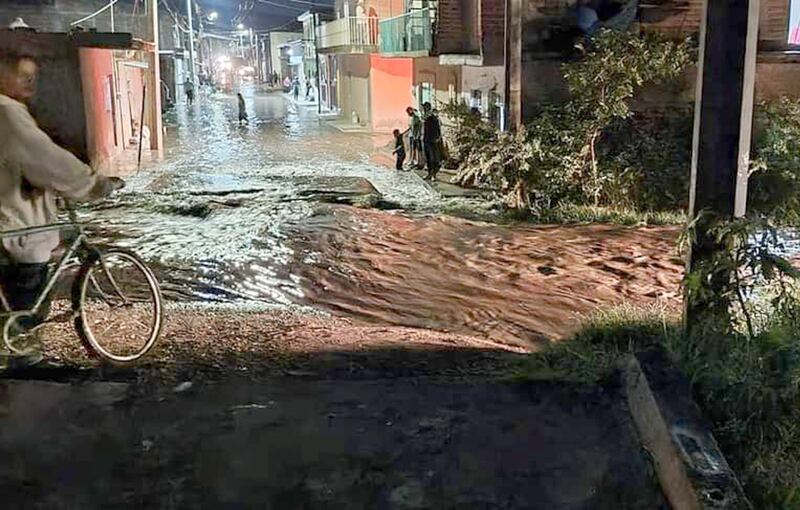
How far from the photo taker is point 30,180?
194 inches

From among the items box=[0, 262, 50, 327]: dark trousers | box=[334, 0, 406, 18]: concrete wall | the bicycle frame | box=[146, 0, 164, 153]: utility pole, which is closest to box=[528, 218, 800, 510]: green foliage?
the bicycle frame

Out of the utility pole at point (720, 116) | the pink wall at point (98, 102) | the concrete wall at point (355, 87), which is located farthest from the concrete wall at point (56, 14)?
the utility pole at point (720, 116)

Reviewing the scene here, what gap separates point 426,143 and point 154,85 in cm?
831

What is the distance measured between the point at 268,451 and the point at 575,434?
1441mm

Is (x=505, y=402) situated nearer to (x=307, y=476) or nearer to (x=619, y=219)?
(x=307, y=476)

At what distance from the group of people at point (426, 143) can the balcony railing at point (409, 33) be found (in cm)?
184

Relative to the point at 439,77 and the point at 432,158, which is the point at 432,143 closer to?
the point at 432,158

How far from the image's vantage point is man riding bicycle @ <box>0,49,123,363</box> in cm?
482

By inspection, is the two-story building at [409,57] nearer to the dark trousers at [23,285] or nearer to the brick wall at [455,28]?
the brick wall at [455,28]

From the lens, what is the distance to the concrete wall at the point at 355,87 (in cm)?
3294

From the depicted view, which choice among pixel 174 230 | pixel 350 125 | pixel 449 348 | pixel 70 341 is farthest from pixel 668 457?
pixel 350 125

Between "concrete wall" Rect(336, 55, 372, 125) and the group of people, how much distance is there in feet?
40.0

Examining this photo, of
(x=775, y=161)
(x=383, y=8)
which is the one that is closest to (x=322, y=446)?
(x=775, y=161)

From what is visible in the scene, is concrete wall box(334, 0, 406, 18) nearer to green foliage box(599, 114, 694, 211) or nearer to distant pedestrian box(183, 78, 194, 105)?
green foliage box(599, 114, 694, 211)
